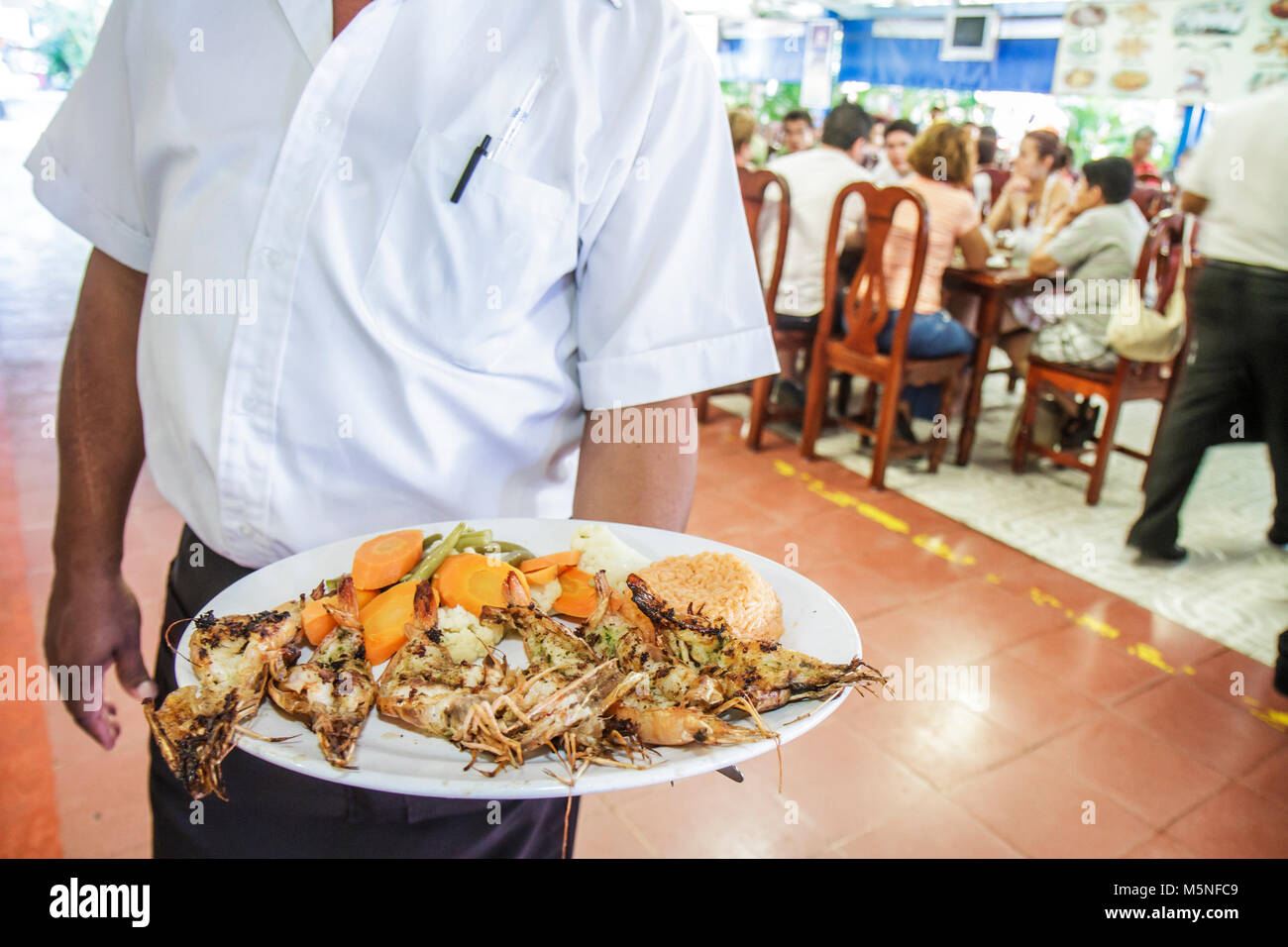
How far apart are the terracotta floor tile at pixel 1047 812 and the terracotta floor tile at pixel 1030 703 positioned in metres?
0.16

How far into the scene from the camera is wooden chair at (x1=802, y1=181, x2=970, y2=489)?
4043 millimetres

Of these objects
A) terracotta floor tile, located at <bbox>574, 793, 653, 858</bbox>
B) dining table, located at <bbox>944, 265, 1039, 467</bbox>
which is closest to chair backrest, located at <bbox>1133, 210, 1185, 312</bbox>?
dining table, located at <bbox>944, 265, 1039, 467</bbox>

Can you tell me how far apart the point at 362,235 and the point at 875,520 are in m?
3.35

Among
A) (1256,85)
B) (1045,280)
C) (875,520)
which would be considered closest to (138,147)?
(875,520)

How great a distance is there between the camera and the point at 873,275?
422 centimetres

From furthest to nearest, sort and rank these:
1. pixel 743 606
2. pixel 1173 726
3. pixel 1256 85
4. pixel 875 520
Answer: pixel 1256 85 → pixel 875 520 → pixel 1173 726 → pixel 743 606

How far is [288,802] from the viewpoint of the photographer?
1.08 meters

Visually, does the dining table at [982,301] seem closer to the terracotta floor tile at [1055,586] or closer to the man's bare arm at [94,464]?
the terracotta floor tile at [1055,586]

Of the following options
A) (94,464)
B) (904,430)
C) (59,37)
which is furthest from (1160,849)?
(59,37)

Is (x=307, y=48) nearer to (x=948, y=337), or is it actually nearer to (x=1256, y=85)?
(x=948, y=337)

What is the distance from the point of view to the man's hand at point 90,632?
1.31 metres

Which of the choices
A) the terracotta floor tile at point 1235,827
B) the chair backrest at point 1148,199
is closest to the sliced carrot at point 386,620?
the terracotta floor tile at point 1235,827

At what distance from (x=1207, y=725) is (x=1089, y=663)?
38 cm

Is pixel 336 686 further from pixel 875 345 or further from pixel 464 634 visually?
pixel 875 345
